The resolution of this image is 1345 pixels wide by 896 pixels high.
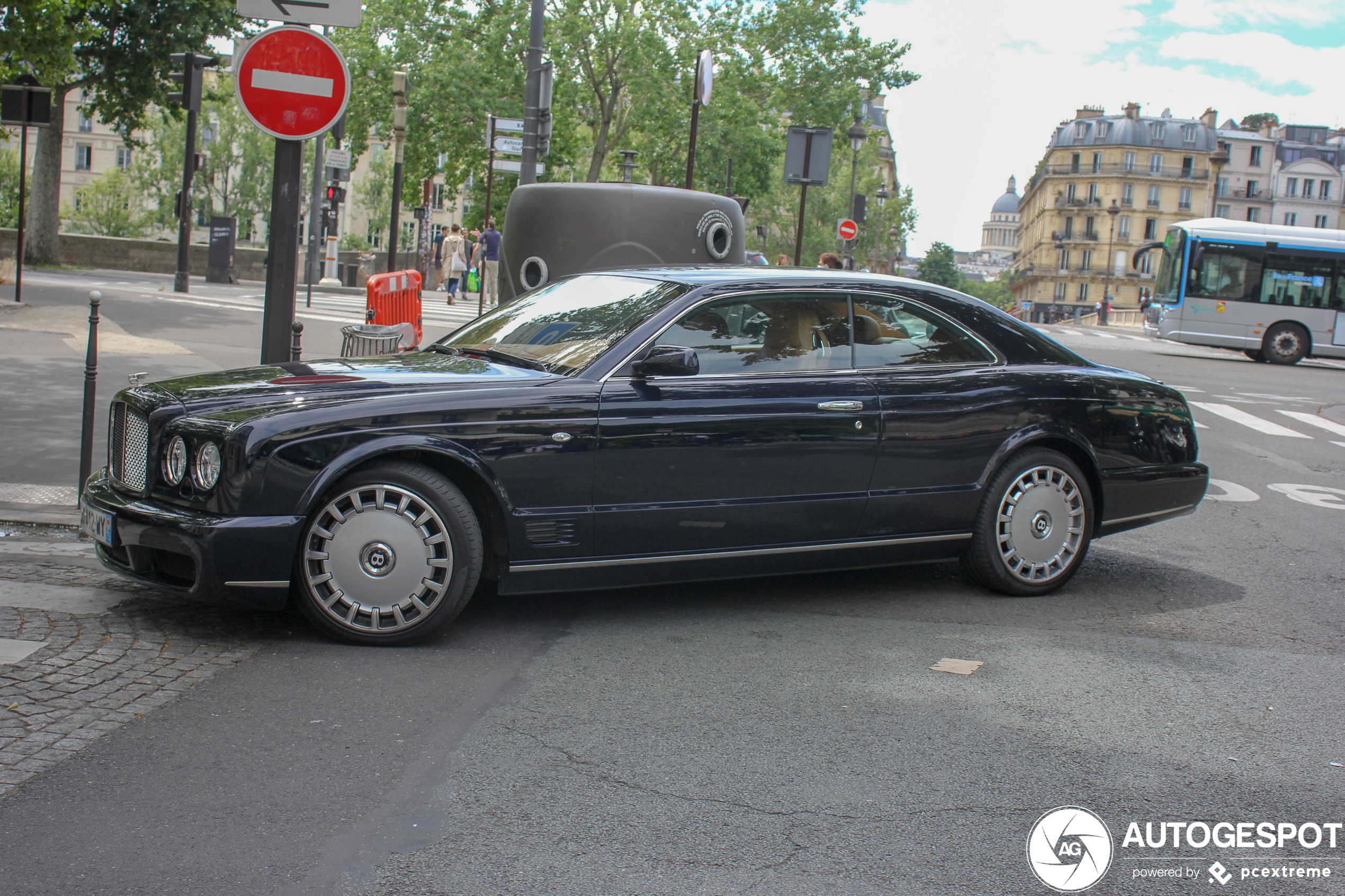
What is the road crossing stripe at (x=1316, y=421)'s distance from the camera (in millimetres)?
14461

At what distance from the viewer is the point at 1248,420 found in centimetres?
1490

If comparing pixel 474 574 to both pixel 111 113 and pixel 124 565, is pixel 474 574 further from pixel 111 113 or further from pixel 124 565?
pixel 111 113

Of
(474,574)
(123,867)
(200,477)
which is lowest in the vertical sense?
(123,867)

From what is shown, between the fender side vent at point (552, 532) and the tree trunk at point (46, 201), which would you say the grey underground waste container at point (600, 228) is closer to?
the fender side vent at point (552, 532)

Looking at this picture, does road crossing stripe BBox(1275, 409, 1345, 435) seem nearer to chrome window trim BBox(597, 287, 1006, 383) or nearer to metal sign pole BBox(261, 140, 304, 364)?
chrome window trim BBox(597, 287, 1006, 383)

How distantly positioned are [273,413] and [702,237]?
7420 millimetres

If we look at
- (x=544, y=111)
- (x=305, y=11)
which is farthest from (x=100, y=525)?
(x=544, y=111)

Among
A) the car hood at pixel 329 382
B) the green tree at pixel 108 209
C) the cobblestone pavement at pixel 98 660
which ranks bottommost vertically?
the cobblestone pavement at pixel 98 660

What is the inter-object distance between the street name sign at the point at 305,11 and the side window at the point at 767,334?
8.75ft

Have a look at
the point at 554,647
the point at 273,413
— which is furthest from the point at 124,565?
the point at 554,647

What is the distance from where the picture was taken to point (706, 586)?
5945 millimetres

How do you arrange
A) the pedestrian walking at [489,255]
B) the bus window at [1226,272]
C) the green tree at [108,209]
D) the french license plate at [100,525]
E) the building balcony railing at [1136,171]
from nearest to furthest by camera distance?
the french license plate at [100,525]
the pedestrian walking at [489,255]
the bus window at [1226,272]
the green tree at [108,209]
the building balcony railing at [1136,171]

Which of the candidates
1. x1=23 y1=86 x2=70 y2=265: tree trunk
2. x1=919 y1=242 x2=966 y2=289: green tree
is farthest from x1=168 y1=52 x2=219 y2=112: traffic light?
x1=919 y1=242 x2=966 y2=289: green tree

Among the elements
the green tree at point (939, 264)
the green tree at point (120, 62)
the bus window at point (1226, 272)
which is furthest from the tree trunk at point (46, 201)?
the green tree at point (939, 264)
